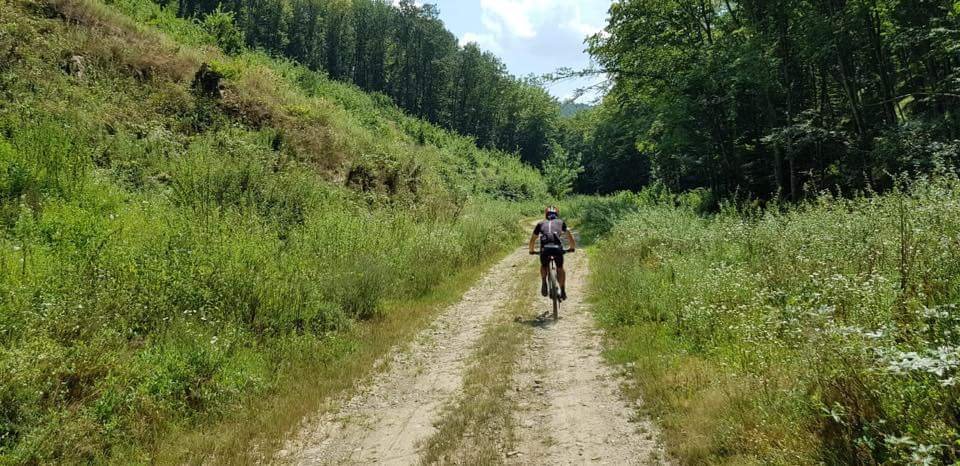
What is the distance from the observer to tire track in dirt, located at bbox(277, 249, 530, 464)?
14.8ft

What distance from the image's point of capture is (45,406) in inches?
163

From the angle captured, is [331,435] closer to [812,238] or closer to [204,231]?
[204,231]

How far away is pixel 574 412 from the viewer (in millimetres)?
5121

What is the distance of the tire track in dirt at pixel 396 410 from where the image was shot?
14.8ft

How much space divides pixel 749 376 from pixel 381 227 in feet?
31.4

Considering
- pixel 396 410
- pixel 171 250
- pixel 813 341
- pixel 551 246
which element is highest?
pixel 171 250

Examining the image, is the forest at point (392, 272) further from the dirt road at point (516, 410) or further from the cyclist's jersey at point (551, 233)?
the cyclist's jersey at point (551, 233)

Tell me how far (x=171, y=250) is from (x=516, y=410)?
5.47m

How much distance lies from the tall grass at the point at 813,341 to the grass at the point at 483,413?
1579 mm

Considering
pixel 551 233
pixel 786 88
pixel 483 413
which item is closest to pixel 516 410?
pixel 483 413

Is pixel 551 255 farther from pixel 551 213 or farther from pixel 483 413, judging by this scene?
pixel 483 413

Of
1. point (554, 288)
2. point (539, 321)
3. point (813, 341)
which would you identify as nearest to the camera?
point (813, 341)

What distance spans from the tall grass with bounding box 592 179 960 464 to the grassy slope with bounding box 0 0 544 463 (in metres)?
4.16

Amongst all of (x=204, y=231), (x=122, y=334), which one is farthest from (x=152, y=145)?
(x=122, y=334)
